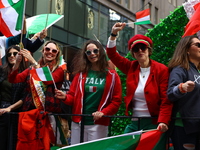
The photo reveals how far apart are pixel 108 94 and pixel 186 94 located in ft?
3.54

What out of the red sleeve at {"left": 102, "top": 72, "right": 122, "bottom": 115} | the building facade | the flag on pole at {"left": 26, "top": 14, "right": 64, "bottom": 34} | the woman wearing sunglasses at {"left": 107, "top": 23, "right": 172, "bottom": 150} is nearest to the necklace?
the woman wearing sunglasses at {"left": 107, "top": 23, "right": 172, "bottom": 150}

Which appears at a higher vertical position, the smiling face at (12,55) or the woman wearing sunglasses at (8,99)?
the smiling face at (12,55)

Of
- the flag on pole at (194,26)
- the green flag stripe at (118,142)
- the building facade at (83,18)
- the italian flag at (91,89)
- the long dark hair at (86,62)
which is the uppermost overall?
the building facade at (83,18)

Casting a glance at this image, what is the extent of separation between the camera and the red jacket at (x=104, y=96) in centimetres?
447

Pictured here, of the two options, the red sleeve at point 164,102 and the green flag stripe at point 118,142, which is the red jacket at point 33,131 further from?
the red sleeve at point 164,102

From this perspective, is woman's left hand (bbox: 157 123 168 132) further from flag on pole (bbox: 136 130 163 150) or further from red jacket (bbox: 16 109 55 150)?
red jacket (bbox: 16 109 55 150)

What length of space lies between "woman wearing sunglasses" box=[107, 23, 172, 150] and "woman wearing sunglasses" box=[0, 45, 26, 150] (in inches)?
64.8

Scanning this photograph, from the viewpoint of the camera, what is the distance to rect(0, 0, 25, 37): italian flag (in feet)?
17.0

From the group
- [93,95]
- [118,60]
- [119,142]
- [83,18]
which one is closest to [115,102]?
[93,95]

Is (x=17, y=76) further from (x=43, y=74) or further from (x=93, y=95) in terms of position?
(x=93, y=95)

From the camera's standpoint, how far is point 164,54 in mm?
7570

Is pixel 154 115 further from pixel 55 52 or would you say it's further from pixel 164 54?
pixel 164 54

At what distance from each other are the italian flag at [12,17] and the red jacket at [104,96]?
123 centimetres

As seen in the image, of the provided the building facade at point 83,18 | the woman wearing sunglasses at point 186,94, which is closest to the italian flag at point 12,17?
the woman wearing sunglasses at point 186,94
